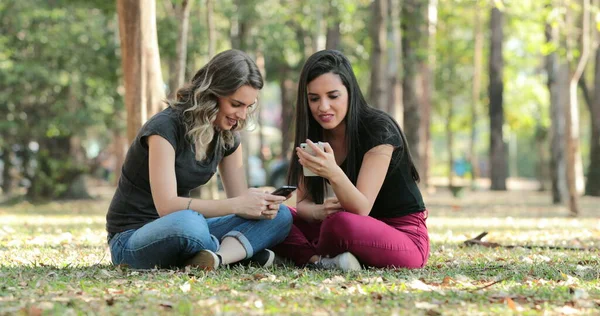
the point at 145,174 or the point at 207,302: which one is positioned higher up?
the point at 145,174

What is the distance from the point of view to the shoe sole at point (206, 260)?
5805mm

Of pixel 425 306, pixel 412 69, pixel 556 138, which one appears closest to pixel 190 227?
pixel 425 306

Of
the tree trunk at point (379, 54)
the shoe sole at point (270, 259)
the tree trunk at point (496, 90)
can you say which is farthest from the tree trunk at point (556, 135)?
the shoe sole at point (270, 259)

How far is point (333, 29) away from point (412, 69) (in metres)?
2.49

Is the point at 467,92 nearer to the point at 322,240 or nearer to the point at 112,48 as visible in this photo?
the point at 112,48


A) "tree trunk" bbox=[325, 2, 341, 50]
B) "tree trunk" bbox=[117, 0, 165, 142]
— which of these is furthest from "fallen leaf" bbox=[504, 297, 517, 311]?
"tree trunk" bbox=[325, 2, 341, 50]

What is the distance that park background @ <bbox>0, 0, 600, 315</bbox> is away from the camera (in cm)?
488

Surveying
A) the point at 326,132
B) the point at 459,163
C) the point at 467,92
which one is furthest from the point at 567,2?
the point at 459,163

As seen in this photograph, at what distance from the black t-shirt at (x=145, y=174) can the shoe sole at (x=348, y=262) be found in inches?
43.5

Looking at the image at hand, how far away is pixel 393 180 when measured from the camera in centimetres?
624

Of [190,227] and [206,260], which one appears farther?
[206,260]

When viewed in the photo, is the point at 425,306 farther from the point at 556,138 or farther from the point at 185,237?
the point at 556,138

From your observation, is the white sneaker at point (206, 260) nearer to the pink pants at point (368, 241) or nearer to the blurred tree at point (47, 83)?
the pink pants at point (368, 241)

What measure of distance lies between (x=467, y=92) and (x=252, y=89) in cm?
3215
